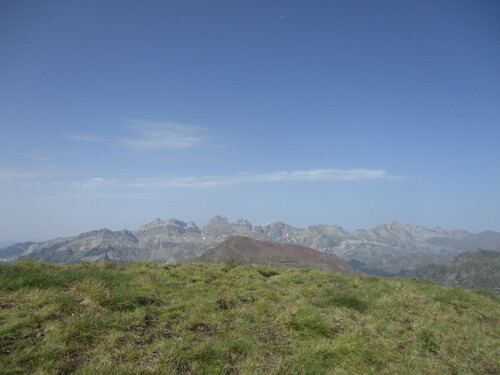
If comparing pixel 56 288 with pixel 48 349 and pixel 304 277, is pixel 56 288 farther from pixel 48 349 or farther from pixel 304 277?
pixel 304 277

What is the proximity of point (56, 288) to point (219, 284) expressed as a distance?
721 cm

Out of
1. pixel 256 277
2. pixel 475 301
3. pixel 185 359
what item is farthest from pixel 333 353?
pixel 475 301

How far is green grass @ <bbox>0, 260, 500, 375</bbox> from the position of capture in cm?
743

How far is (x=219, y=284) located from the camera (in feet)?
49.9

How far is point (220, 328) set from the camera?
31.4ft

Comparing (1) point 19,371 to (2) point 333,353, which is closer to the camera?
(1) point 19,371

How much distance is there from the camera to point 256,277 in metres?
17.8

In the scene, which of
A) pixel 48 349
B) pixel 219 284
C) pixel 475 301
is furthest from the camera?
pixel 475 301

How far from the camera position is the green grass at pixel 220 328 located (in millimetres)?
7426

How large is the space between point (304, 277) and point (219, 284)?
623 cm

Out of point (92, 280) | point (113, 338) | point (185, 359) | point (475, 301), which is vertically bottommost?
point (475, 301)

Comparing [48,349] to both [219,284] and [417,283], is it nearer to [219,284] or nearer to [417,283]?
[219,284]

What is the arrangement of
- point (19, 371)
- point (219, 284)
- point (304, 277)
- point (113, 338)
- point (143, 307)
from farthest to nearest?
point (304, 277)
point (219, 284)
point (143, 307)
point (113, 338)
point (19, 371)

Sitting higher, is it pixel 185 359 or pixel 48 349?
pixel 48 349
